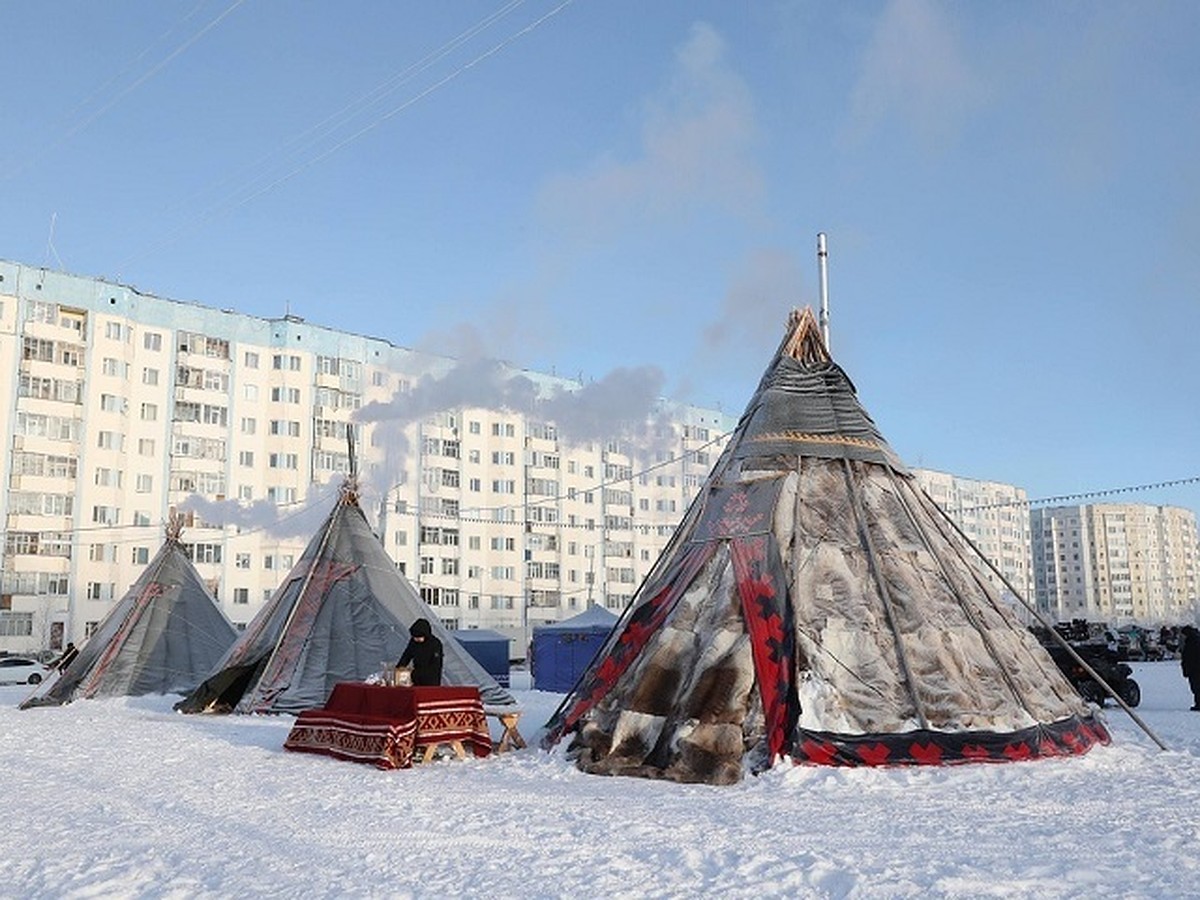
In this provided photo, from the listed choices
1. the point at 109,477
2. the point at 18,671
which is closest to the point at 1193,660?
Result: the point at 18,671

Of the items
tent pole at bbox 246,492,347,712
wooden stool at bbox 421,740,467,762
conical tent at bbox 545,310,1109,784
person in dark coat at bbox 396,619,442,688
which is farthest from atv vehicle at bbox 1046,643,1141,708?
tent pole at bbox 246,492,347,712

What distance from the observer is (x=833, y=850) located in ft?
20.4

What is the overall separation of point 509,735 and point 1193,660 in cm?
1204

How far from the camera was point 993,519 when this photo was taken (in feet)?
404

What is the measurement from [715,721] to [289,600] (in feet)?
37.0

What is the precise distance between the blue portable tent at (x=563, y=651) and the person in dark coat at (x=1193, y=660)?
12.0m

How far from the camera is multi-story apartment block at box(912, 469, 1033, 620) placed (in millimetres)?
114438

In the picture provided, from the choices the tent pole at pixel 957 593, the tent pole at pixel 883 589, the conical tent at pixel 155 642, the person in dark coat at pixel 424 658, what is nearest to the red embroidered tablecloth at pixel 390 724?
the person in dark coat at pixel 424 658

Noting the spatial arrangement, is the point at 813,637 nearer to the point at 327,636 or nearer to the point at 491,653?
the point at 327,636

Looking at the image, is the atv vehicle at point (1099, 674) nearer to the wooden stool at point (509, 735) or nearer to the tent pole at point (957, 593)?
the tent pole at point (957, 593)

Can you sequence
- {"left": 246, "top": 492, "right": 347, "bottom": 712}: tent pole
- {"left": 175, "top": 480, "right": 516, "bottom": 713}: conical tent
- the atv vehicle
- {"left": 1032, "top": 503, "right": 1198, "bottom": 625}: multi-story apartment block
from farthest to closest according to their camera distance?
{"left": 1032, "top": 503, "right": 1198, "bottom": 625}: multi-story apartment block → the atv vehicle → {"left": 246, "top": 492, "right": 347, "bottom": 712}: tent pole → {"left": 175, "top": 480, "right": 516, "bottom": 713}: conical tent

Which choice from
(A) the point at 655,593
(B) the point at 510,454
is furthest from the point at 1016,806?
(B) the point at 510,454

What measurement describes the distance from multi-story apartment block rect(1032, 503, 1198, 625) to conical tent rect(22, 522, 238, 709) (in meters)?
149

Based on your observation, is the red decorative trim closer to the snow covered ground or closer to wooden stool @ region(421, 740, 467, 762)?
the snow covered ground
